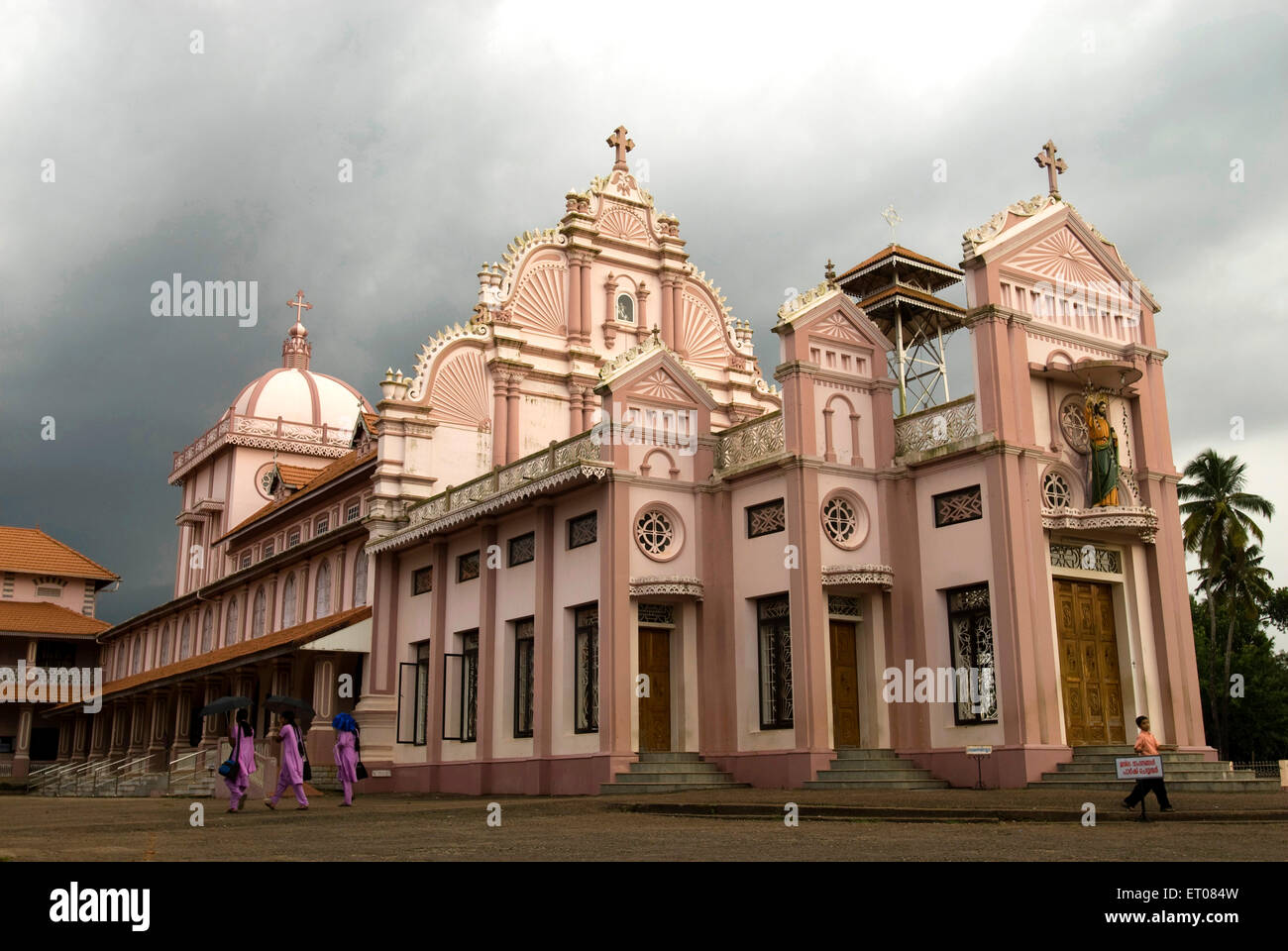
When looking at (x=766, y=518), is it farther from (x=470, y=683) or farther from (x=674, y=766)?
(x=470, y=683)

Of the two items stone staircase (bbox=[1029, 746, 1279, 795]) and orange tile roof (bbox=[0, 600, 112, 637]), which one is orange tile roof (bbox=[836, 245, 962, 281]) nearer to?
stone staircase (bbox=[1029, 746, 1279, 795])

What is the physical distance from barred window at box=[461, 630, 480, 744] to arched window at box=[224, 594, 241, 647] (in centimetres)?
1728

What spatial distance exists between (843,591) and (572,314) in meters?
12.7

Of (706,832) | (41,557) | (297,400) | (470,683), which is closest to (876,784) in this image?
(706,832)

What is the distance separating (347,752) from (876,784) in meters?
8.83

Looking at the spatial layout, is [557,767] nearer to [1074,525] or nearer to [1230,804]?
[1074,525]

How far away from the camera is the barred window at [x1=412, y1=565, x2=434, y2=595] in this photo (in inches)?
1119

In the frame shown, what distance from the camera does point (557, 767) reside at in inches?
890

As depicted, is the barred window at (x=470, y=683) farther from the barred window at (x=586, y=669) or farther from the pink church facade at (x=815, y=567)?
the barred window at (x=586, y=669)

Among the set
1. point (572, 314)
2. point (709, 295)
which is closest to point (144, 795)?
point (572, 314)

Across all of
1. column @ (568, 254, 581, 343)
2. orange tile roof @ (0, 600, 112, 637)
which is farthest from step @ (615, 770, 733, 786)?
orange tile roof @ (0, 600, 112, 637)

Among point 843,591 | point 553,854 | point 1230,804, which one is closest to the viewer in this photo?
point 553,854

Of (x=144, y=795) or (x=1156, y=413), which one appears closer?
(x=1156, y=413)
